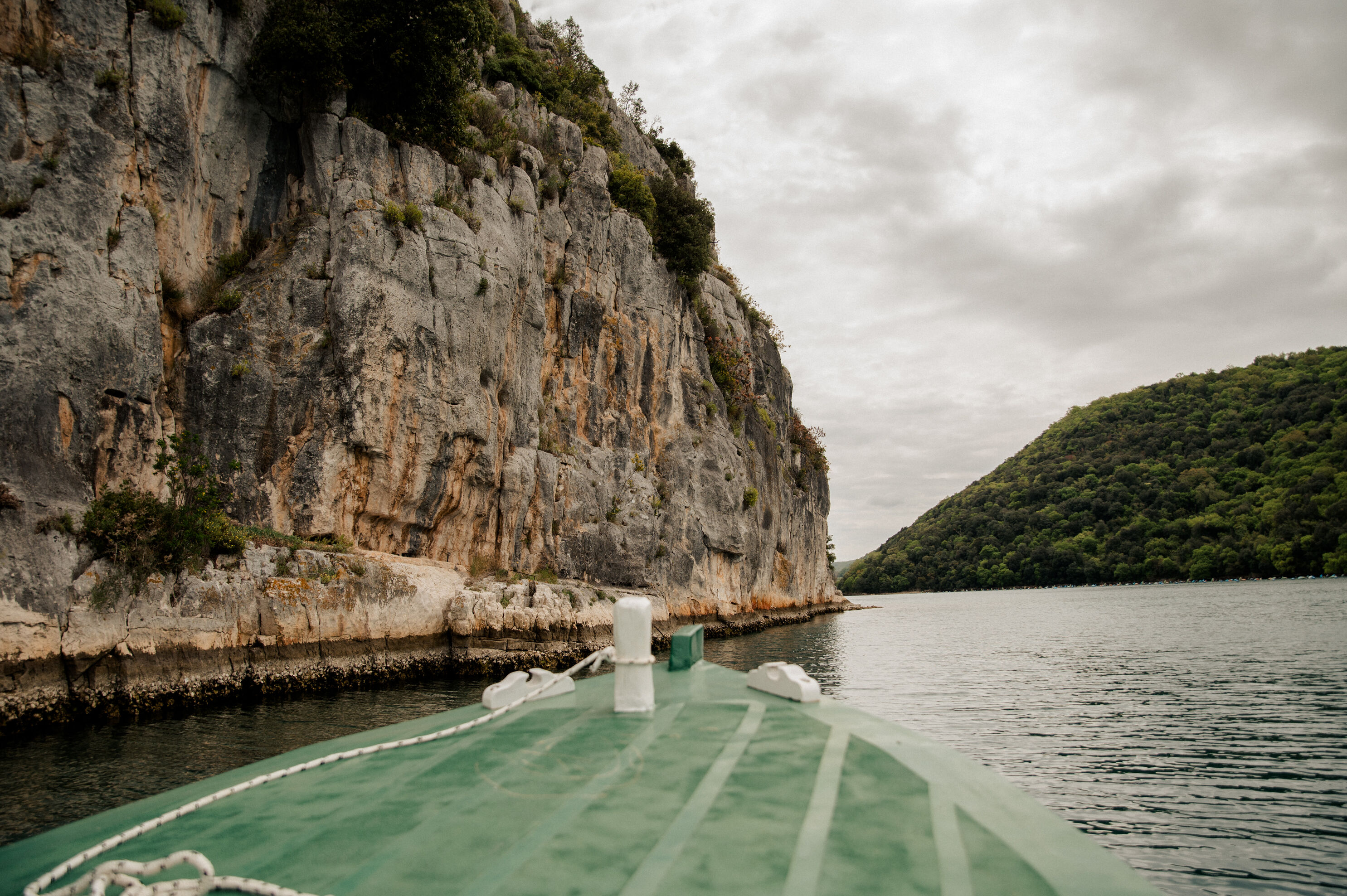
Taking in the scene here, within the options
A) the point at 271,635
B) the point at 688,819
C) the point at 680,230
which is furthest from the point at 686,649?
the point at 680,230

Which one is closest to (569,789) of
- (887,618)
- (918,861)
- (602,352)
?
(918,861)

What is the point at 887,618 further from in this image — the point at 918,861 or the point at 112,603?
the point at 918,861

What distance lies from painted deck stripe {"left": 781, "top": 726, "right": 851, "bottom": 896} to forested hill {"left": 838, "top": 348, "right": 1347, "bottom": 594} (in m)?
73.1

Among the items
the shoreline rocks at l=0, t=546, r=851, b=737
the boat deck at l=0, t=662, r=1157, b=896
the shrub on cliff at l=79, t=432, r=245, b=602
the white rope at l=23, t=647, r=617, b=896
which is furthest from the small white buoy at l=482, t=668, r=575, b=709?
the shrub on cliff at l=79, t=432, r=245, b=602

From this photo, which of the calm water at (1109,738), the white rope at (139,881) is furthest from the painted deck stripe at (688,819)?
the calm water at (1109,738)

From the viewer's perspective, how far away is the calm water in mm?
6648

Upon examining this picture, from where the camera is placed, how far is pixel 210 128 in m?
18.5

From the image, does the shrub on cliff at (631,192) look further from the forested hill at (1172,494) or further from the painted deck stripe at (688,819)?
the forested hill at (1172,494)

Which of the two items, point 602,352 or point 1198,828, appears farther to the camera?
point 602,352

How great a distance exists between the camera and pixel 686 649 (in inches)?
242

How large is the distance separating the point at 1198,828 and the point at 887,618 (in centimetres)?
4160

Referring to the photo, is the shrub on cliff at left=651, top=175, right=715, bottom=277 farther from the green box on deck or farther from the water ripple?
the green box on deck

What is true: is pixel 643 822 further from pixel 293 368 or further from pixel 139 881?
pixel 293 368

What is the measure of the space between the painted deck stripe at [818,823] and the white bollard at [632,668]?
49.7 inches
